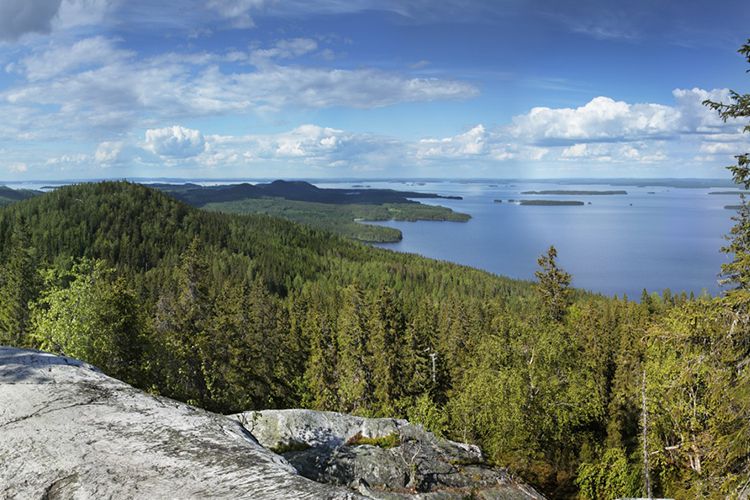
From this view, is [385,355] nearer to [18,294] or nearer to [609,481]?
[609,481]

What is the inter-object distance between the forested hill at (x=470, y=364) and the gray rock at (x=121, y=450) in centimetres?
916

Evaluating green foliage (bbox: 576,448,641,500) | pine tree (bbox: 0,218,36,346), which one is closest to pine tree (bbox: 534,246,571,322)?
green foliage (bbox: 576,448,641,500)

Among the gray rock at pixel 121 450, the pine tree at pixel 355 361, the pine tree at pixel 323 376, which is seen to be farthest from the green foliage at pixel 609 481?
the pine tree at pixel 323 376

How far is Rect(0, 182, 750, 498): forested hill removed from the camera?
36.6 feet

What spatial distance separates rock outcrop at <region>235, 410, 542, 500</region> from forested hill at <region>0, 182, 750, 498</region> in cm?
530

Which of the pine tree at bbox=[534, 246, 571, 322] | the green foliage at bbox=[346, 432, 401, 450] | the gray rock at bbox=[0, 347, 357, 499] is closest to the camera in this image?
the gray rock at bbox=[0, 347, 357, 499]

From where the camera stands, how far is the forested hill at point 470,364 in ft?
36.6

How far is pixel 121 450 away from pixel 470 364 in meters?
40.0

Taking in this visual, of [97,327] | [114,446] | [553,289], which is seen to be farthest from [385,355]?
[114,446]

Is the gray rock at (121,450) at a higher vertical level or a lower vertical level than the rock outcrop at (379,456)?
higher

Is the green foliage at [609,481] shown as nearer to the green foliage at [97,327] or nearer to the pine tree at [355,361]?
the pine tree at [355,361]

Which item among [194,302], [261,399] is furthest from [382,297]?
[194,302]

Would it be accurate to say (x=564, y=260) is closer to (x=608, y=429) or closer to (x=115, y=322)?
(x=608, y=429)

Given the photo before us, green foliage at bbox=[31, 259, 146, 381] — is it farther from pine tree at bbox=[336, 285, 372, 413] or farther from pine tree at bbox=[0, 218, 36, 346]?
pine tree at bbox=[0, 218, 36, 346]
